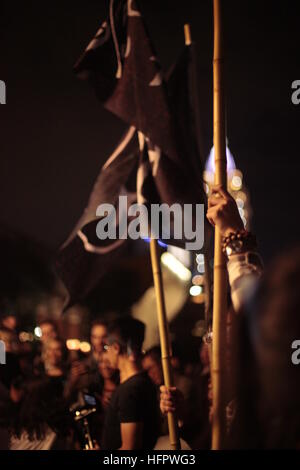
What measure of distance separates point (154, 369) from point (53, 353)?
3.59ft

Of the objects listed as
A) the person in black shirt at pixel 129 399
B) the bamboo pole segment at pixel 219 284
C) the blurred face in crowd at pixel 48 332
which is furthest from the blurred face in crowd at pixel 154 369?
the bamboo pole segment at pixel 219 284

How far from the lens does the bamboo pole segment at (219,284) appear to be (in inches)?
105

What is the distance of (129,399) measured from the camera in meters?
4.53

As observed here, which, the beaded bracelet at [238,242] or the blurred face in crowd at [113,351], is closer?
the beaded bracelet at [238,242]

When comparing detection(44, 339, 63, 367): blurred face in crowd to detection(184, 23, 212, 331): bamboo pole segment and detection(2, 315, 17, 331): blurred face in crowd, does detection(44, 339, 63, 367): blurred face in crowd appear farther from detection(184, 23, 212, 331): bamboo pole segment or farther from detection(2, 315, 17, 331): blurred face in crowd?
detection(184, 23, 212, 331): bamboo pole segment

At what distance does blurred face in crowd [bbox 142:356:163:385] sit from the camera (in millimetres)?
6254

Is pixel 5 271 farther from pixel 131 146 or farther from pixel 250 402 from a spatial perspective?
pixel 250 402

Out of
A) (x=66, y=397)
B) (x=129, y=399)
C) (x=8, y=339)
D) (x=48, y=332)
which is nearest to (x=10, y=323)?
(x=8, y=339)

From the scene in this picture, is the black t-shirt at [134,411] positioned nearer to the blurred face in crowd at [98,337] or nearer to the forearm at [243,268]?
the blurred face in crowd at [98,337]

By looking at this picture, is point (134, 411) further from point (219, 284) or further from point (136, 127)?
point (136, 127)

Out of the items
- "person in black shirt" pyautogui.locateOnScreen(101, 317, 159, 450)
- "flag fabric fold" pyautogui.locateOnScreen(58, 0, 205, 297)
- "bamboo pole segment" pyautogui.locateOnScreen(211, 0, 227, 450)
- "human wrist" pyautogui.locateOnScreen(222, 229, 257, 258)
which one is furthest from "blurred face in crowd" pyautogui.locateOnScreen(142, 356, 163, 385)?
"human wrist" pyautogui.locateOnScreen(222, 229, 257, 258)

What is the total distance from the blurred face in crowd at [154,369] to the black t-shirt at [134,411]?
5.02ft

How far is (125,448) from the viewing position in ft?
14.3
